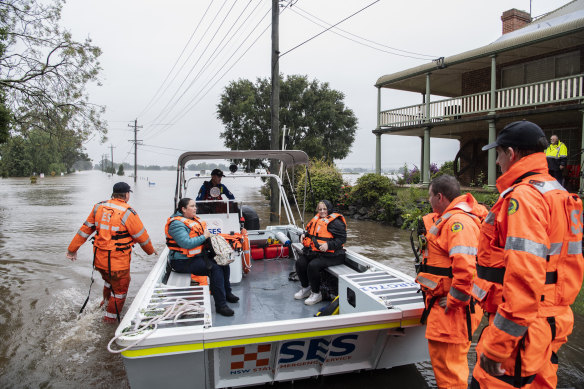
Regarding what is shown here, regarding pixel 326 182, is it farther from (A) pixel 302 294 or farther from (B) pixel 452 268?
(B) pixel 452 268

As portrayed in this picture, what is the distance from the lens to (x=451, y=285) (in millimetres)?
2562

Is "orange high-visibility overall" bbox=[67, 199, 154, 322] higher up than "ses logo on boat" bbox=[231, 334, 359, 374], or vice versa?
"orange high-visibility overall" bbox=[67, 199, 154, 322]

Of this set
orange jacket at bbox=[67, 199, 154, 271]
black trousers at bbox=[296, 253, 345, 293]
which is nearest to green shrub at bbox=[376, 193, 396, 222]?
black trousers at bbox=[296, 253, 345, 293]

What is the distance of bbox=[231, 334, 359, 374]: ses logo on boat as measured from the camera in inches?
116

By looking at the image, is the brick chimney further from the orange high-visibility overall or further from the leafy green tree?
the leafy green tree

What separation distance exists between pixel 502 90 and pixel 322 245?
11.9m

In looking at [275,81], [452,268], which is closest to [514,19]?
[275,81]

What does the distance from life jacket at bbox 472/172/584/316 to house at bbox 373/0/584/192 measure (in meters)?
11.8

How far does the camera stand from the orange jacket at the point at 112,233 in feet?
15.7

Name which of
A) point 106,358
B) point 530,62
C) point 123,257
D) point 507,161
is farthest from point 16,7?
point 530,62

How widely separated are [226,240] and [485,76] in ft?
49.0

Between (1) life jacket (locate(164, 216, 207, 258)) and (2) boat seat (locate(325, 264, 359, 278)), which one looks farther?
(2) boat seat (locate(325, 264, 359, 278))

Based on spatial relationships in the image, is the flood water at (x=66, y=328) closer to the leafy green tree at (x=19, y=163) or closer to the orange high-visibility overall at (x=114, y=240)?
the orange high-visibility overall at (x=114, y=240)

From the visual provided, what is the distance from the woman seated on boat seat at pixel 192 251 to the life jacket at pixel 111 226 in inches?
28.7
